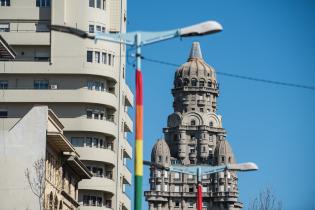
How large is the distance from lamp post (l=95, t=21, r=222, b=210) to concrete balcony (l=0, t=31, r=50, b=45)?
244 ft

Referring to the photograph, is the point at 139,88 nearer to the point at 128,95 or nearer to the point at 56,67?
the point at 56,67

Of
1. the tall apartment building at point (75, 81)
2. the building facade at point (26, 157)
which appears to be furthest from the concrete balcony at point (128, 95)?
the building facade at point (26, 157)

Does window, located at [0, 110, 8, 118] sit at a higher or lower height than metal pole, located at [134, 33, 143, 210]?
higher

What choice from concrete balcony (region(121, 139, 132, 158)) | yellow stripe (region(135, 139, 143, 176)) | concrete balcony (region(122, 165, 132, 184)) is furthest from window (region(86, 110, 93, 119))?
yellow stripe (region(135, 139, 143, 176))

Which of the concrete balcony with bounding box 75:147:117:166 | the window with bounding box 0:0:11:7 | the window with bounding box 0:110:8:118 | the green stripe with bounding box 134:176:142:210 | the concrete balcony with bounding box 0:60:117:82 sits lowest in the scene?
the green stripe with bounding box 134:176:142:210

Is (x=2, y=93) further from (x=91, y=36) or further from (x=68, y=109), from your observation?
(x=91, y=36)

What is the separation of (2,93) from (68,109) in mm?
6067

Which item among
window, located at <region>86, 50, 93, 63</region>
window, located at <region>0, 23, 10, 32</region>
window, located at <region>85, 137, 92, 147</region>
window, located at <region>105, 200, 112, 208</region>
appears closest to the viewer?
window, located at <region>85, 137, 92, 147</region>

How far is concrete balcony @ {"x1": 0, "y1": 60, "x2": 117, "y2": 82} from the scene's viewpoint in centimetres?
11456

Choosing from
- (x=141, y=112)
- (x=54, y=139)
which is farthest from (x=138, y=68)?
(x=54, y=139)

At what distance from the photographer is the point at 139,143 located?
3988 centimetres

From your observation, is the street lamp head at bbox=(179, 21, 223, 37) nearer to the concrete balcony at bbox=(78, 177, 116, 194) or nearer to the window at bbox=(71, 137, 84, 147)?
the concrete balcony at bbox=(78, 177, 116, 194)

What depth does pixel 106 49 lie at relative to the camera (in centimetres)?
11794

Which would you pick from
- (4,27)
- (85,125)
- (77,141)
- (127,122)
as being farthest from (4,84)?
(127,122)
